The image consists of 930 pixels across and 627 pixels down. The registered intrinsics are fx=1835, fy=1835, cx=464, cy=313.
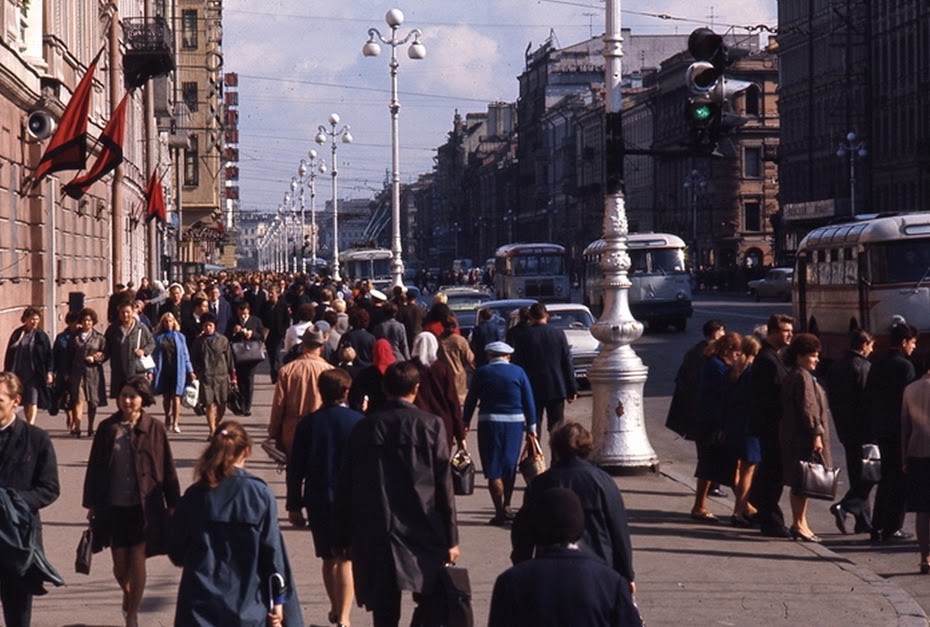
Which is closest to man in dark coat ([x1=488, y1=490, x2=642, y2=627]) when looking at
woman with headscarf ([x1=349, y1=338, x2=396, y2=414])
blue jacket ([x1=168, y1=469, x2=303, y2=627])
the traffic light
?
blue jacket ([x1=168, y1=469, x2=303, y2=627])

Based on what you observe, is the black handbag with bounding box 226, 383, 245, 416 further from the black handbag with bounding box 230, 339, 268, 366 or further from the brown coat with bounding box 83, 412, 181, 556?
the brown coat with bounding box 83, 412, 181, 556

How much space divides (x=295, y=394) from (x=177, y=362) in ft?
29.0

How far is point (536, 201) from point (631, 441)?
144172mm

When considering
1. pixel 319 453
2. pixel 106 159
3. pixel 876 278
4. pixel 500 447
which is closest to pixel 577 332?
pixel 876 278

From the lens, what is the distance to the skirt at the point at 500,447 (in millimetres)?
13859

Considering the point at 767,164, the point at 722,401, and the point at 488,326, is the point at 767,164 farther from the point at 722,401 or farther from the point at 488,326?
the point at 722,401

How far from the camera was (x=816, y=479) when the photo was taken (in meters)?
13.1

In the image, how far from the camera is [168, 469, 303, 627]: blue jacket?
292 inches

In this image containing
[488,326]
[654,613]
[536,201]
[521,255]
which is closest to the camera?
[654,613]

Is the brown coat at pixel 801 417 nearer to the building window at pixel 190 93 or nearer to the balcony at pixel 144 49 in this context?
the balcony at pixel 144 49

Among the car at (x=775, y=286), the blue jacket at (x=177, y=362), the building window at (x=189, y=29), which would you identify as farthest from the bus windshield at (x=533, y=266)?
the building window at (x=189, y=29)

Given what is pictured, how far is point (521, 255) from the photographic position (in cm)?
6356

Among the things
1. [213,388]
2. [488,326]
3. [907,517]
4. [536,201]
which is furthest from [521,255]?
[536,201]

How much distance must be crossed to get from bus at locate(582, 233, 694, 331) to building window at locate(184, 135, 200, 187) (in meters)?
44.1
